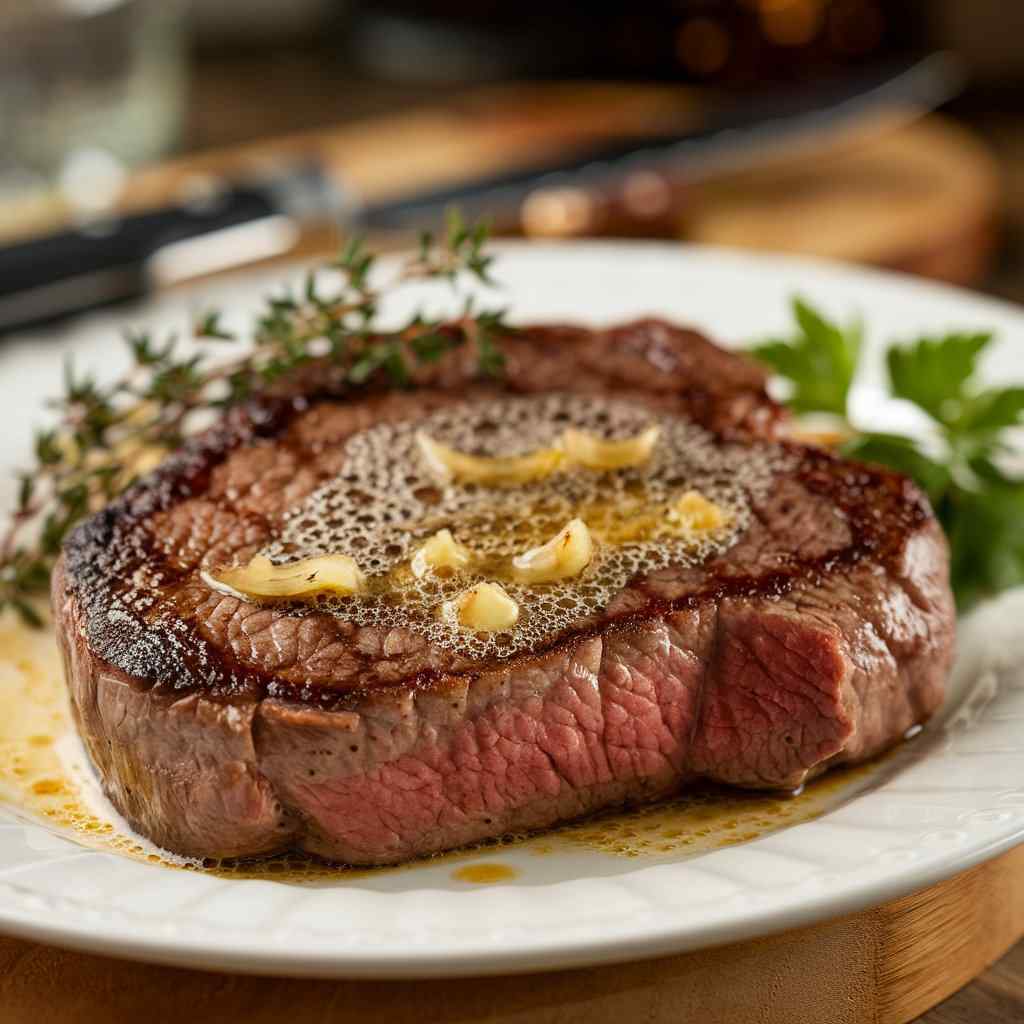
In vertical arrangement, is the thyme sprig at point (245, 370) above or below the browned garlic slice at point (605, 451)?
above

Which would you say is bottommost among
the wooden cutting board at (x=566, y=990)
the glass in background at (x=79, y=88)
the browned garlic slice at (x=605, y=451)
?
the wooden cutting board at (x=566, y=990)

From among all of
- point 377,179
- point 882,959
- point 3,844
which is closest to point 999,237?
point 377,179

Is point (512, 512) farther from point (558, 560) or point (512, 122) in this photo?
point (512, 122)

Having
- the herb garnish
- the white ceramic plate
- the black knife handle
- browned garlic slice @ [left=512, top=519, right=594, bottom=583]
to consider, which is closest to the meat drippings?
the white ceramic plate

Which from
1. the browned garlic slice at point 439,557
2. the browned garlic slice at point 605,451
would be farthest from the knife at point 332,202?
the browned garlic slice at point 439,557

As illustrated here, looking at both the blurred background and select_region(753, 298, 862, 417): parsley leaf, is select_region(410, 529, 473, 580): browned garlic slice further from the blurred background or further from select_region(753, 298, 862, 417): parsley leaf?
the blurred background

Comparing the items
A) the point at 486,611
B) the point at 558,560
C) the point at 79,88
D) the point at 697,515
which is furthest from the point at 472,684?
the point at 79,88

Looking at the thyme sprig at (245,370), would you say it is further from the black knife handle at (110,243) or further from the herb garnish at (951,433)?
the black knife handle at (110,243)
